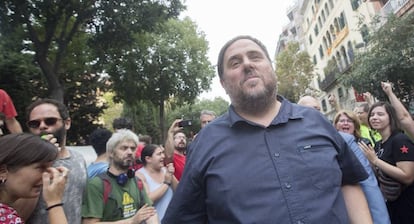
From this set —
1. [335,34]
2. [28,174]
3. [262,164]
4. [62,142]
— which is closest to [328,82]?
[335,34]

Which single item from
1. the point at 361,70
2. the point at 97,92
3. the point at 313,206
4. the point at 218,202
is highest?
the point at 97,92

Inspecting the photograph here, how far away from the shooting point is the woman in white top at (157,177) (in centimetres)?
453

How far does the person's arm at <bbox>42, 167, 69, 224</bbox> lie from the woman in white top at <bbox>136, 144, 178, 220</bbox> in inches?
93.5

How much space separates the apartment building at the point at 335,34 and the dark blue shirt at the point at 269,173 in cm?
2011

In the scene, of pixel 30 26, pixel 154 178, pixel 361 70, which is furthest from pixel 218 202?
pixel 361 70

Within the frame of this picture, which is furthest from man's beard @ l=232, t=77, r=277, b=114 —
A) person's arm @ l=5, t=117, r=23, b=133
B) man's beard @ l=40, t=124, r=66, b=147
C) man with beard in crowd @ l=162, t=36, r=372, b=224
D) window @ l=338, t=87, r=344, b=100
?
window @ l=338, t=87, r=344, b=100

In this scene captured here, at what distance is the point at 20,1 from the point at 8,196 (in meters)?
13.3

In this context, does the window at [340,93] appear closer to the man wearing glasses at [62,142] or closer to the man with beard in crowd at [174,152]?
the man with beard in crowd at [174,152]

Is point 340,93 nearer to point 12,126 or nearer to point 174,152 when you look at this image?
point 174,152

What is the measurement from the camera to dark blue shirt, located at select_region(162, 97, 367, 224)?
65.4 inches

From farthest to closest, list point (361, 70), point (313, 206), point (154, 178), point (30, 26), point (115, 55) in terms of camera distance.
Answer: point (115, 55) < point (361, 70) < point (30, 26) < point (154, 178) < point (313, 206)

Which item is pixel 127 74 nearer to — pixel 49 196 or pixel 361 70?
pixel 361 70

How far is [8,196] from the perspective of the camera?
1.99 m

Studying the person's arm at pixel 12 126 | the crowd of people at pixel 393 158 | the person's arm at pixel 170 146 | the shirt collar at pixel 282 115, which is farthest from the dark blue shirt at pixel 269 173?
the person's arm at pixel 170 146
